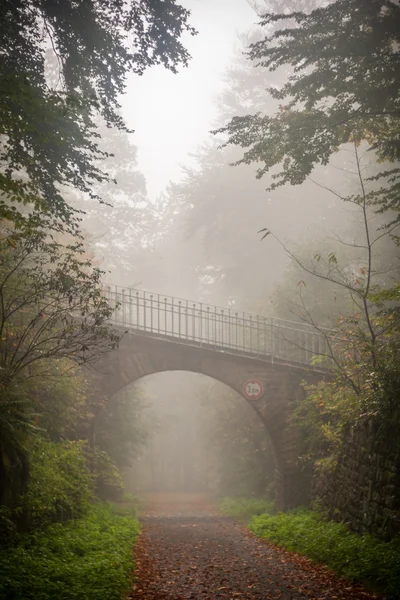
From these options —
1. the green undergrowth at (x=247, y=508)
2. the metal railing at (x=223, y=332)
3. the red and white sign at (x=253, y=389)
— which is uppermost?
the metal railing at (x=223, y=332)

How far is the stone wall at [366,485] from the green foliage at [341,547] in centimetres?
24

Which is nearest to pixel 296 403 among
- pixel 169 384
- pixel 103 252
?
pixel 103 252

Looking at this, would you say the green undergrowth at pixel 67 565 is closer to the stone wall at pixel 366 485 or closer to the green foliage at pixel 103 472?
the stone wall at pixel 366 485

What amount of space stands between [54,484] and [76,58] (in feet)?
21.7

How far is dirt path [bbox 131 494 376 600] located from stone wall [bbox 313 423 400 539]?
106 cm

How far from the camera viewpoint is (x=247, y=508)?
1498 cm

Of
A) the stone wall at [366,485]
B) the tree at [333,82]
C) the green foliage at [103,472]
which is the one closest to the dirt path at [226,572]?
the stone wall at [366,485]

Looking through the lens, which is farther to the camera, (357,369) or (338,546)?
(357,369)

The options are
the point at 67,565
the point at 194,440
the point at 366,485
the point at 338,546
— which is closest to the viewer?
the point at 67,565

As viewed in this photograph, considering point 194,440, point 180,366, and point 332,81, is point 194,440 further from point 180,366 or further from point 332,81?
point 332,81

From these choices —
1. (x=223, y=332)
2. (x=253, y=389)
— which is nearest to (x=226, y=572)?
(x=253, y=389)

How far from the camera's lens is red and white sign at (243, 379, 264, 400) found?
13.6m

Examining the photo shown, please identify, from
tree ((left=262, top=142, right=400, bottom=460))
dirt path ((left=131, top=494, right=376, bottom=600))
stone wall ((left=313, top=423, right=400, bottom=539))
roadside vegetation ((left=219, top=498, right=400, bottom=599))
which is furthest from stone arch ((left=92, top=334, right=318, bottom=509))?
stone wall ((left=313, top=423, right=400, bottom=539))

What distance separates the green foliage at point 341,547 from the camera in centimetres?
553
